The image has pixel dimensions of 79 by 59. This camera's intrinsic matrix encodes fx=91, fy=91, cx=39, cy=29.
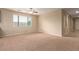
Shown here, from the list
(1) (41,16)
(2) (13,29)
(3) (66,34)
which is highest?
(1) (41,16)

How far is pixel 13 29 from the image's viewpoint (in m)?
3.30

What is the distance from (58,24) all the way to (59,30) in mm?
291

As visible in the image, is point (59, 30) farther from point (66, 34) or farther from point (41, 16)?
point (41, 16)

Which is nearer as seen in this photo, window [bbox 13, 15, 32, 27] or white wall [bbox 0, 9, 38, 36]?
window [bbox 13, 15, 32, 27]

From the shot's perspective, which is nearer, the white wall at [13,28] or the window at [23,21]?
the window at [23,21]

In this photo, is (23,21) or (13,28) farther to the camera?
(13,28)

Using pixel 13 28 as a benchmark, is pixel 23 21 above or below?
above
